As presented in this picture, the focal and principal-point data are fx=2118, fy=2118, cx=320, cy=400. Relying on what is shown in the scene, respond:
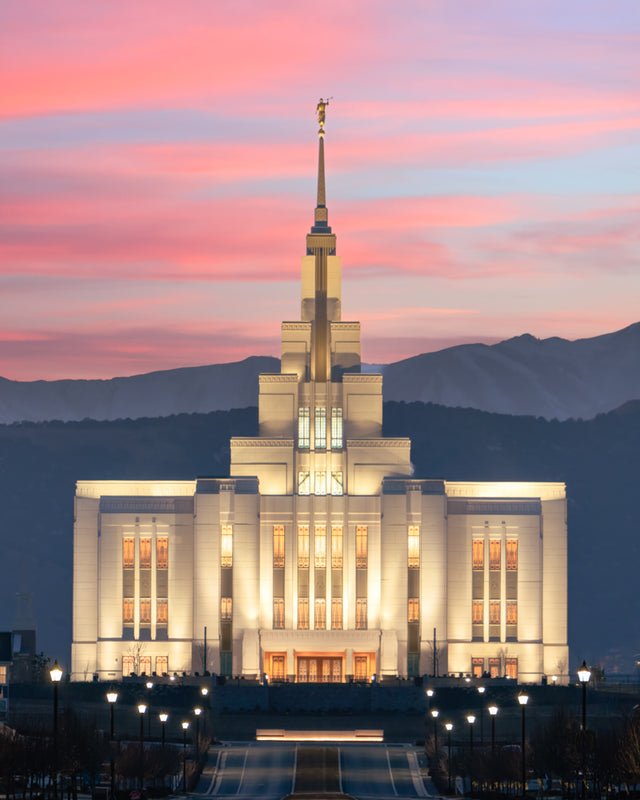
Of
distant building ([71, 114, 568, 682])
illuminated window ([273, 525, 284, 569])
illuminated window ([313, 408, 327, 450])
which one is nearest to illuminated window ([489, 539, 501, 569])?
distant building ([71, 114, 568, 682])

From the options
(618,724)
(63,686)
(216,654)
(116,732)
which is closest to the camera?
(618,724)

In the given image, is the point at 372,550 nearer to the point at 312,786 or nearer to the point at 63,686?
the point at 63,686

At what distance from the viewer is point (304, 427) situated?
179500 millimetres

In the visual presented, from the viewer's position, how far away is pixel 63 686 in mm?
155375

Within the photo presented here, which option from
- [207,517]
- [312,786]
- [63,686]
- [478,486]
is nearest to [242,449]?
[207,517]

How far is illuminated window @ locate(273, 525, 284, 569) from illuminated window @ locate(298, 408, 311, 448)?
28.6 ft

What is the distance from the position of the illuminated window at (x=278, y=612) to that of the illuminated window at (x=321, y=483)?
9.99m

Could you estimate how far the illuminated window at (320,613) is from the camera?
17262cm

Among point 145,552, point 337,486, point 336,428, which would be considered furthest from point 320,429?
point 145,552

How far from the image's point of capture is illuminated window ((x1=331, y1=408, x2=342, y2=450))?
586ft

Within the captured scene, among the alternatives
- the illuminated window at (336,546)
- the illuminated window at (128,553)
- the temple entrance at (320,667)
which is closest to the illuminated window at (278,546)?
the illuminated window at (336,546)

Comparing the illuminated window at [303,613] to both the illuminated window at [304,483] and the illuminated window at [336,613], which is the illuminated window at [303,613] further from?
the illuminated window at [304,483]

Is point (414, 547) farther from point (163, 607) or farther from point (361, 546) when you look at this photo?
point (163, 607)

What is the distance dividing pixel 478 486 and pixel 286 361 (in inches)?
800
